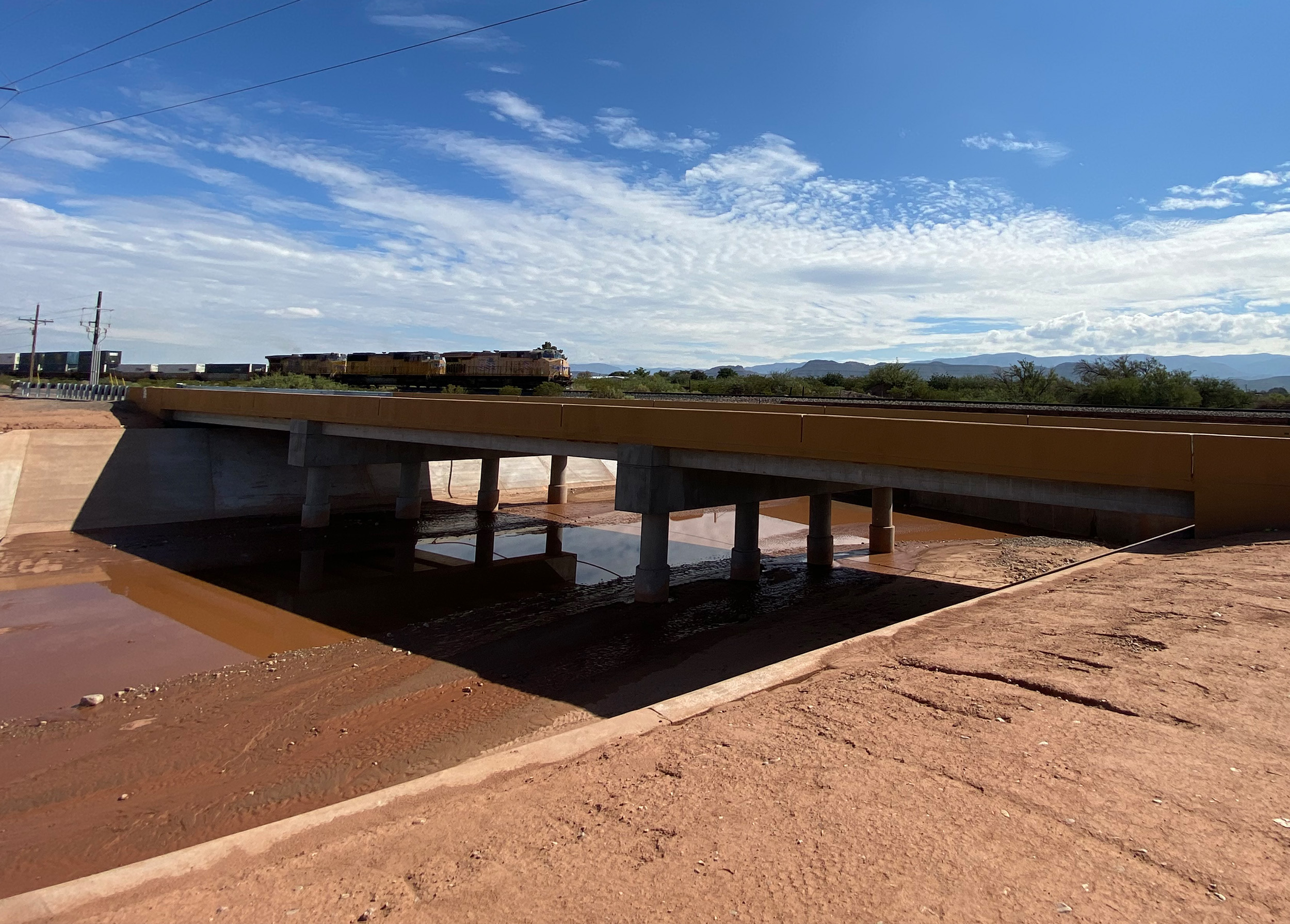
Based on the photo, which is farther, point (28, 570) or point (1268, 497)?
point (28, 570)

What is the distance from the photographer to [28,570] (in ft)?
57.8

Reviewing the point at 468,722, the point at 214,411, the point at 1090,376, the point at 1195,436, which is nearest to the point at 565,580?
the point at 468,722

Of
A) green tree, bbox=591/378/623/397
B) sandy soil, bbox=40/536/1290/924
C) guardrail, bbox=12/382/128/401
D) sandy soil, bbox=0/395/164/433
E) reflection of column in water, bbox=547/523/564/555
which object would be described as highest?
green tree, bbox=591/378/623/397

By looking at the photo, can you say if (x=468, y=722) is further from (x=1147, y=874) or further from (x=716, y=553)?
(x=716, y=553)

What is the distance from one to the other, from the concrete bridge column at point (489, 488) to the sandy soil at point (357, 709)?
1208 cm

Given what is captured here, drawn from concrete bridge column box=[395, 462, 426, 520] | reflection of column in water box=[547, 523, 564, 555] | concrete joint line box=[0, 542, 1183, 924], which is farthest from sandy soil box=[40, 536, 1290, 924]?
concrete bridge column box=[395, 462, 426, 520]

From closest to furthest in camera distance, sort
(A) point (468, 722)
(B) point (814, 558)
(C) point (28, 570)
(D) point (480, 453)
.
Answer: (A) point (468, 722) → (C) point (28, 570) → (B) point (814, 558) → (D) point (480, 453)

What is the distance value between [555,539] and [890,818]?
19862 mm

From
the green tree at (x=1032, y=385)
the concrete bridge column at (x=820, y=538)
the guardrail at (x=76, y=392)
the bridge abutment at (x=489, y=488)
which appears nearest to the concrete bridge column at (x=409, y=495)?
the bridge abutment at (x=489, y=488)

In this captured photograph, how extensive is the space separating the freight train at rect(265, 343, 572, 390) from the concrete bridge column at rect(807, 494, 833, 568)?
30.7m

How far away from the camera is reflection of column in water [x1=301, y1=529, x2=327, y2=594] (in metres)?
17.1

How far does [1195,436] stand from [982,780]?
743 centimetres

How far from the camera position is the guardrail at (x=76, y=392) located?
108 ft

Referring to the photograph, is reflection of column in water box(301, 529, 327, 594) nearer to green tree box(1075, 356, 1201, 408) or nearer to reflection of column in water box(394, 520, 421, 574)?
reflection of column in water box(394, 520, 421, 574)
